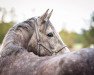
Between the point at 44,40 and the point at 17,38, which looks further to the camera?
the point at 44,40

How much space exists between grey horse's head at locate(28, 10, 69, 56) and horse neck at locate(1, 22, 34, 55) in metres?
0.18

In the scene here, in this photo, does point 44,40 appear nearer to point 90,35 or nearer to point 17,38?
point 17,38

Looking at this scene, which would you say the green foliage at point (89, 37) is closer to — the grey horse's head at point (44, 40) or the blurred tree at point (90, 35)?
the blurred tree at point (90, 35)

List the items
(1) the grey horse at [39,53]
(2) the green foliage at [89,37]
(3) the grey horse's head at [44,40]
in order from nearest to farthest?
(1) the grey horse at [39,53] < (3) the grey horse's head at [44,40] < (2) the green foliage at [89,37]

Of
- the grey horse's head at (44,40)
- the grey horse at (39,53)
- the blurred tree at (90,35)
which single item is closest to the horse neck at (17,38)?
the grey horse at (39,53)

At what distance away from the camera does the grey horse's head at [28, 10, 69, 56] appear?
7270mm

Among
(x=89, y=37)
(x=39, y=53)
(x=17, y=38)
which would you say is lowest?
(x=39, y=53)

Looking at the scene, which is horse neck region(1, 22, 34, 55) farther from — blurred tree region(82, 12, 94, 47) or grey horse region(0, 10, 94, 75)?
blurred tree region(82, 12, 94, 47)

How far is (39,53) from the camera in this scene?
7.27 meters

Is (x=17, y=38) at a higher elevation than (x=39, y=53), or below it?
higher

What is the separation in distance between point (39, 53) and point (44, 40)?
0.39 m

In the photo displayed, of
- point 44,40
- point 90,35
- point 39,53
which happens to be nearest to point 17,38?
point 39,53

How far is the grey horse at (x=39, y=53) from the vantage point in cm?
413

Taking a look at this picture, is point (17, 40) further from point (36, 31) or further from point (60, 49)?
point (60, 49)
